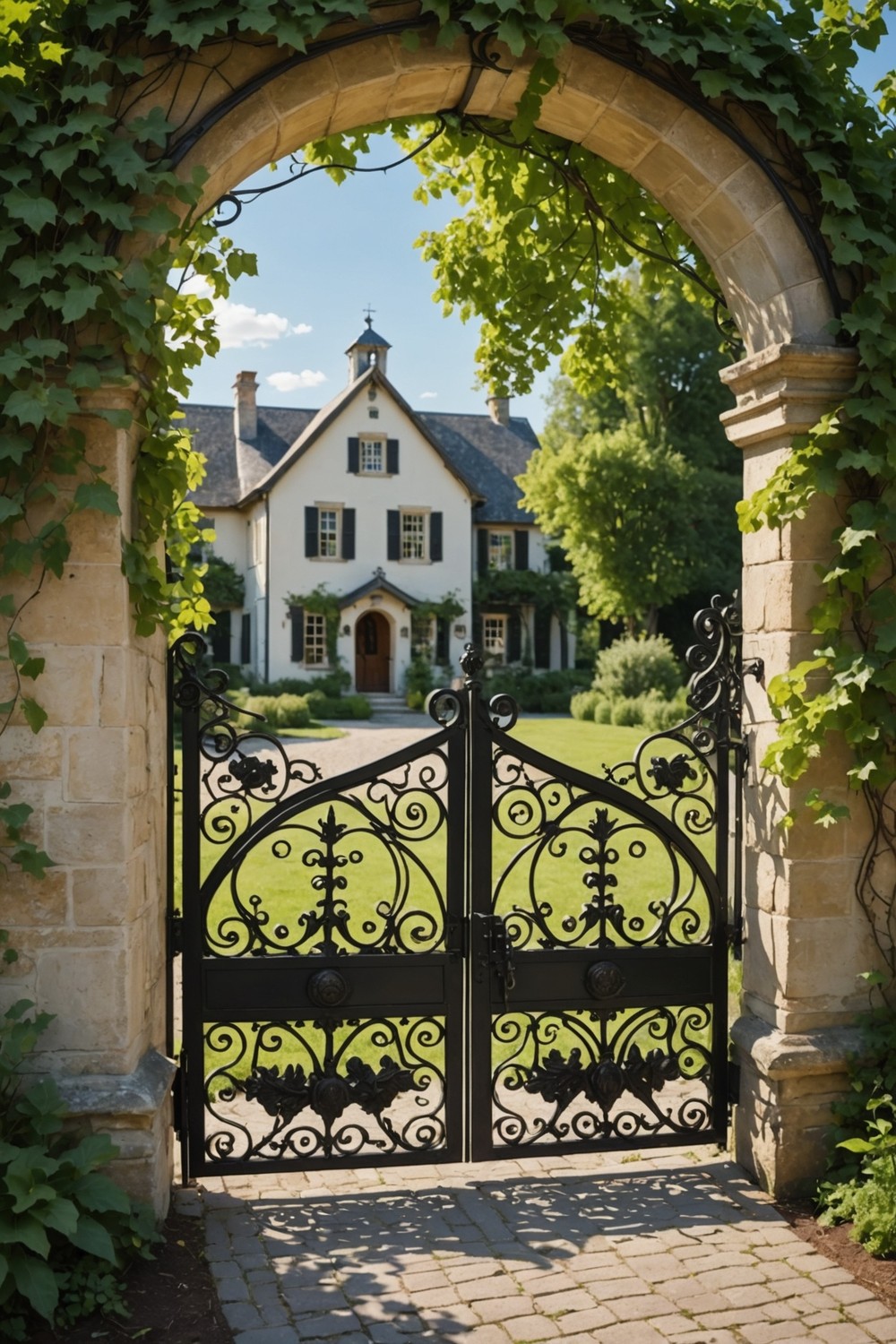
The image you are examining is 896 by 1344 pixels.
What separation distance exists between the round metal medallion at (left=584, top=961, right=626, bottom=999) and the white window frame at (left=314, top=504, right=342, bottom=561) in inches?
1115

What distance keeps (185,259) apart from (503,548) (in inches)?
1275

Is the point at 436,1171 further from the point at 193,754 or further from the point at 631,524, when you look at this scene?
the point at 631,524

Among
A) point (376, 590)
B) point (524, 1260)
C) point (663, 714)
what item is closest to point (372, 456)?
point (376, 590)

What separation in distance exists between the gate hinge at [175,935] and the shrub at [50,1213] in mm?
707

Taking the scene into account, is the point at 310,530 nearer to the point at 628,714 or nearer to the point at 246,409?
the point at 246,409

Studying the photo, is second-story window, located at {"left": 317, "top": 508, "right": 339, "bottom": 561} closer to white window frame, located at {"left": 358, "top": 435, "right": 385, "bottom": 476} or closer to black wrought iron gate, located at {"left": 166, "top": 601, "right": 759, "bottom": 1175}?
white window frame, located at {"left": 358, "top": 435, "right": 385, "bottom": 476}

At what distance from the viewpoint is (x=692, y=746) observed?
4.78 m

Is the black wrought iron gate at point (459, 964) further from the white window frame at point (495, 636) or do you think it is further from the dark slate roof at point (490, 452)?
the dark slate roof at point (490, 452)

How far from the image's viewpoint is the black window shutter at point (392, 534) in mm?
33125

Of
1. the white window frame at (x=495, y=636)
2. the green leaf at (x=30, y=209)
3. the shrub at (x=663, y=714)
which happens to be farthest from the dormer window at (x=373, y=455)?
the green leaf at (x=30, y=209)

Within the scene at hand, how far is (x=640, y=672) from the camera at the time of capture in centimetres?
2681

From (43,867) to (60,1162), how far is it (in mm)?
876

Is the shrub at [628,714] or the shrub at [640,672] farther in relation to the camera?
the shrub at [640,672]

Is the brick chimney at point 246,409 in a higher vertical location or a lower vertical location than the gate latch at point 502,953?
higher
